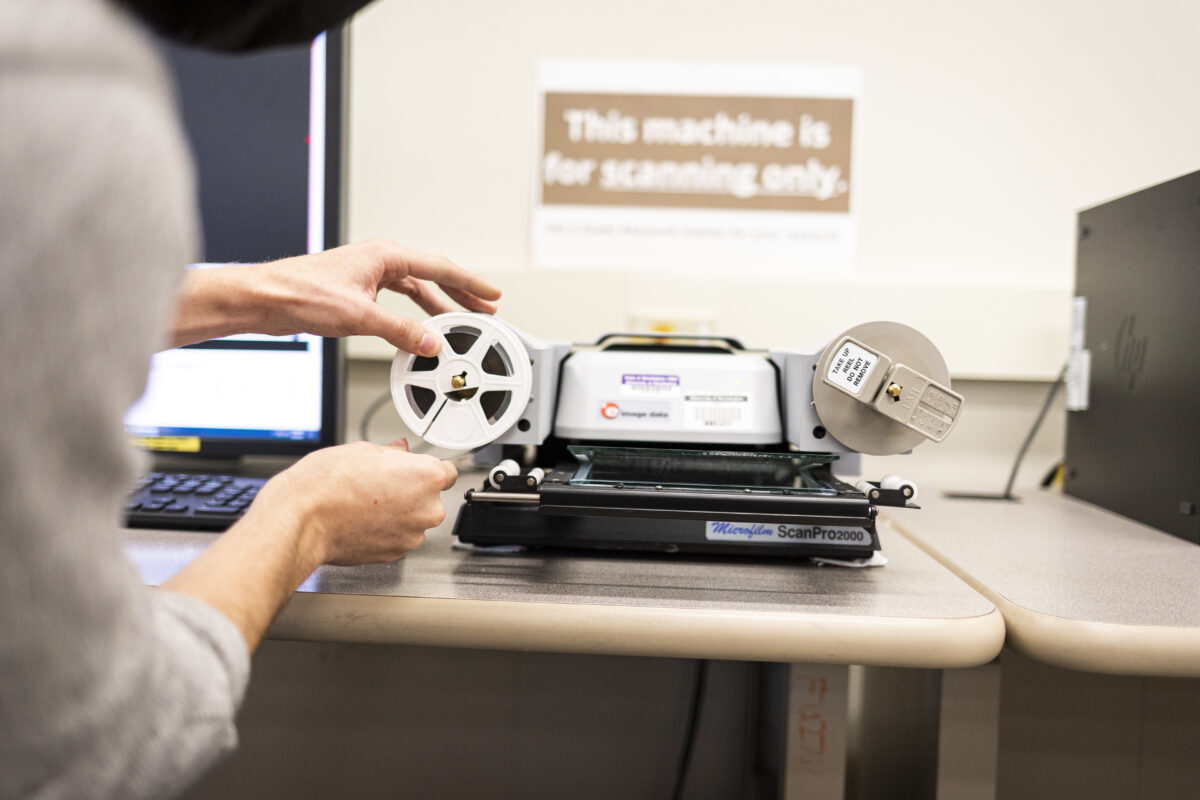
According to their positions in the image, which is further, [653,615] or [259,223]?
[259,223]

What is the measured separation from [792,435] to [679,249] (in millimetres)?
585

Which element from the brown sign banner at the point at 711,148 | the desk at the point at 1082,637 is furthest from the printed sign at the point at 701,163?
the desk at the point at 1082,637

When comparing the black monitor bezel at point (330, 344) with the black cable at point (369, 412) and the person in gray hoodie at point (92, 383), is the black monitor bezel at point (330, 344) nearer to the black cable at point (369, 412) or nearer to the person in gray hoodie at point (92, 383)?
the black cable at point (369, 412)

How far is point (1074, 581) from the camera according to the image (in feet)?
1.97

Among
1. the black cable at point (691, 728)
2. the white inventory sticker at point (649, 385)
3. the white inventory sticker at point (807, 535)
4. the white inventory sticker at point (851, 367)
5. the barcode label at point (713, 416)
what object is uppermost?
the white inventory sticker at point (851, 367)

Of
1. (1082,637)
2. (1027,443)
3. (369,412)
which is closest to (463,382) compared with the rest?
(1082,637)

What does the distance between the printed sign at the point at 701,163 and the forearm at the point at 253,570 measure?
775mm

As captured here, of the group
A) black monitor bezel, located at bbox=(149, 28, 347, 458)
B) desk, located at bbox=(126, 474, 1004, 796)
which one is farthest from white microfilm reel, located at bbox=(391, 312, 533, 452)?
black monitor bezel, located at bbox=(149, 28, 347, 458)

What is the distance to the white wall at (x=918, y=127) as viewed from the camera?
1113 millimetres

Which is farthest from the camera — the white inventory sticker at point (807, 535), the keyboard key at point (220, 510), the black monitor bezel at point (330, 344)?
the black monitor bezel at point (330, 344)

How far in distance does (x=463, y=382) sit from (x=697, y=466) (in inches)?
8.4

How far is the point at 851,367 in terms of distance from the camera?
22.5 inches

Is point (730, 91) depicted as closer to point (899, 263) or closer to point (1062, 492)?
point (899, 263)

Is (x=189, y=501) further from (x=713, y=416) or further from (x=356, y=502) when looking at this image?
(x=713, y=416)
